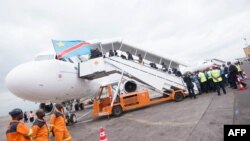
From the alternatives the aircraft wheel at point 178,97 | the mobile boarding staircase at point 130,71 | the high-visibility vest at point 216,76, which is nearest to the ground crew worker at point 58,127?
the mobile boarding staircase at point 130,71

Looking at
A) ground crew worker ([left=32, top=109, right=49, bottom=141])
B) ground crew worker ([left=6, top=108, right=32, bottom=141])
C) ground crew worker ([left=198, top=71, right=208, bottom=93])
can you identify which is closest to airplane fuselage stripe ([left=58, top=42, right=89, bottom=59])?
ground crew worker ([left=32, top=109, right=49, bottom=141])

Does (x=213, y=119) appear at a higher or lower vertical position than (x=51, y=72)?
lower

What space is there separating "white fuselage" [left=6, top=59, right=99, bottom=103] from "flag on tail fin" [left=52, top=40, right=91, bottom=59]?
0.56m

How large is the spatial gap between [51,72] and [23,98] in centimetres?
183

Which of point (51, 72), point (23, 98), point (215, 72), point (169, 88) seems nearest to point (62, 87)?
point (51, 72)

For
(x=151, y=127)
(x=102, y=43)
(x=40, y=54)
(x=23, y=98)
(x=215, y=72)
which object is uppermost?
(x=102, y=43)

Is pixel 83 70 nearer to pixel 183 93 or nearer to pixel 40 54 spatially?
pixel 40 54

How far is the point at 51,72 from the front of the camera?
11055 mm

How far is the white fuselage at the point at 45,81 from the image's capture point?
9977 mm

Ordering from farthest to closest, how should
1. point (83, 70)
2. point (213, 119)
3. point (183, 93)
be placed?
point (183, 93), point (83, 70), point (213, 119)

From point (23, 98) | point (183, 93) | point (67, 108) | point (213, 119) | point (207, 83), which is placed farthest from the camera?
point (207, 83)

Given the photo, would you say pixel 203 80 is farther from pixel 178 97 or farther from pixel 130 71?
pixel 130 71

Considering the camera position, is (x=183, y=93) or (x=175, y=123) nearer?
(x=175, y=123)

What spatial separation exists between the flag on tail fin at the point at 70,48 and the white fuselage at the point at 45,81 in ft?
1.85
